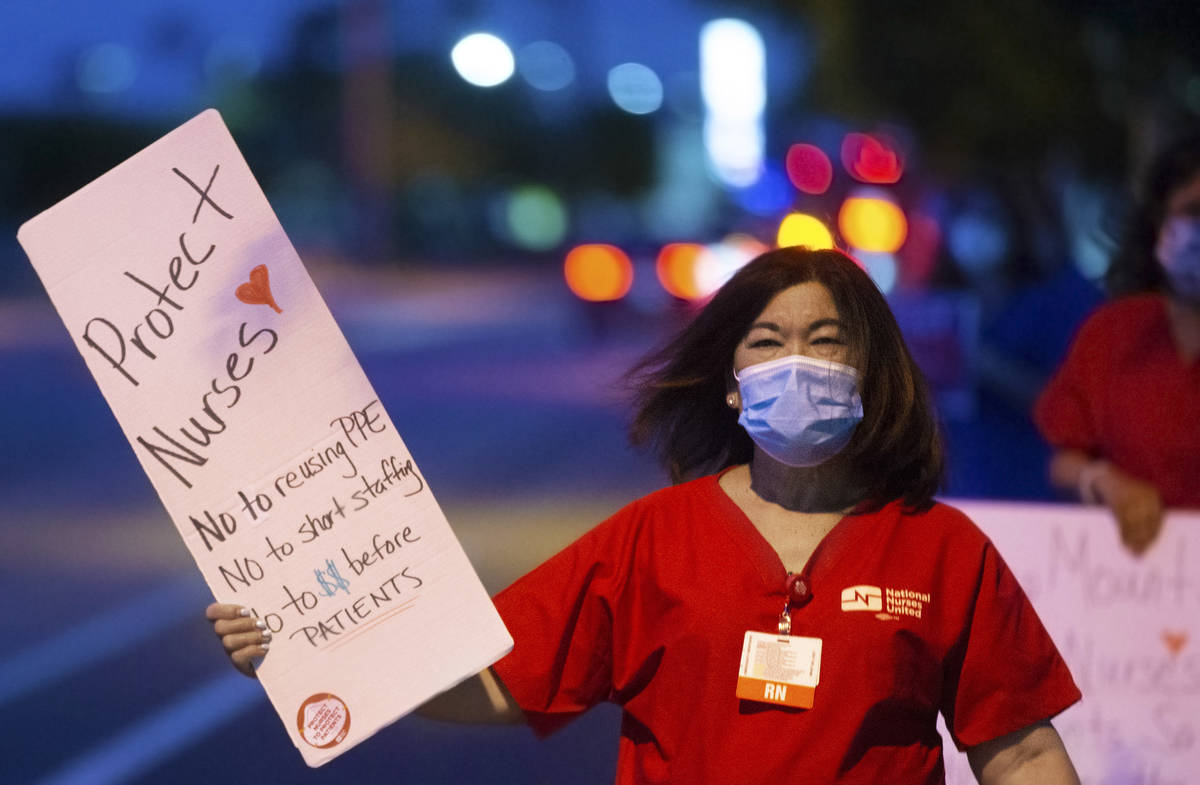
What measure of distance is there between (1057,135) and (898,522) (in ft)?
67.9

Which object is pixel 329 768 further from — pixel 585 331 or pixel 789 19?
pixel 789 19

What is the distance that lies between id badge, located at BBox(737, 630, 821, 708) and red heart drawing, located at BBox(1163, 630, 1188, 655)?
1871mm

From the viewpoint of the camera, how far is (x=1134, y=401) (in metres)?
3.94

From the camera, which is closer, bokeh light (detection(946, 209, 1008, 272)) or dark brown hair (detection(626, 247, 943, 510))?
dark brown hair (detection(626, 247, 943, 510))

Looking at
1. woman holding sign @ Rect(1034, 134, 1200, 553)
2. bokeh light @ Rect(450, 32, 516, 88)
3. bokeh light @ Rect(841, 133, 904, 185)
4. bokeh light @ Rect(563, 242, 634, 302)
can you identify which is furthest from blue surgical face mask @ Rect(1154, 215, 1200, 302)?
bokeh light @ Rect(563, 242, 634, 302)

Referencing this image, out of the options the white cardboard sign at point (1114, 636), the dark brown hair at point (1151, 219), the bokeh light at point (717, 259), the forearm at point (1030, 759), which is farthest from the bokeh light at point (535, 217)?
the forearm at point (1030, 759)

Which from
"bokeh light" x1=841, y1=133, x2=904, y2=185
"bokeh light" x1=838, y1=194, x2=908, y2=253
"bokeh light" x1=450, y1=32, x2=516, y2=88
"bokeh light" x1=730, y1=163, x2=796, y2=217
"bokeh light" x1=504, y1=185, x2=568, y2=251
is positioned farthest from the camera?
"bokeh light" x1=504, y1=185, x2=568, y2=251

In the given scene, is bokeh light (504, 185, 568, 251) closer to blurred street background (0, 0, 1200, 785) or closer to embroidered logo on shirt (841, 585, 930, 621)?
blurred street background (0, 0, 1200, 785)

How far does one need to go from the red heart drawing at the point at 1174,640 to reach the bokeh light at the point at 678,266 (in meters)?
20.2

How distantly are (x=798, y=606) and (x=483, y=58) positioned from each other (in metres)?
4.60

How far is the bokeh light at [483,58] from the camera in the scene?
6.73 metres

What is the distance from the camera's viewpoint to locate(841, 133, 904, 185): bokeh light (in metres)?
23.3

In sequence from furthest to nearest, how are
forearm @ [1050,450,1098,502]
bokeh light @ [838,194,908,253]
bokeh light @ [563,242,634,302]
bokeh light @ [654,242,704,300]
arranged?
1. bokeh light @ [563,242,634,302]
2. bokeh light @ [654,242,704,300]
3. bokeh light @ [838,194,908,253]
4. forearm @ [1050,450,1098,502]

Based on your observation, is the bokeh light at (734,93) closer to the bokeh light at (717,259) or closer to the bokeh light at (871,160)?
the bokeh light at (717,259)
